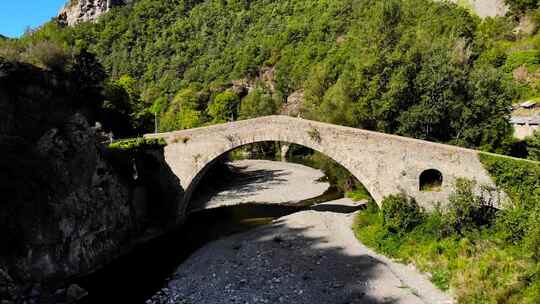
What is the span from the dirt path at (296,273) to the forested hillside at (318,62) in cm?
954

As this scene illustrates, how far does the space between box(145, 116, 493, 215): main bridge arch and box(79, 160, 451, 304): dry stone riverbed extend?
3.45 metres

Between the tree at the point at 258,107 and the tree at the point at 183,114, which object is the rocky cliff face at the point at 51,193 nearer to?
the tree at the point at 183,114

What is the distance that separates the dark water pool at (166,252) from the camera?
52.6 feet

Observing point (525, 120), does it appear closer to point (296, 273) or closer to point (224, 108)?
point (296, 273)

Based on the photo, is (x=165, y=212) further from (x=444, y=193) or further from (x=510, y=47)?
(x=510, y=47)

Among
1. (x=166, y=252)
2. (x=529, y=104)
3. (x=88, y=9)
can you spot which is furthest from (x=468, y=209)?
(x=88, y=9)

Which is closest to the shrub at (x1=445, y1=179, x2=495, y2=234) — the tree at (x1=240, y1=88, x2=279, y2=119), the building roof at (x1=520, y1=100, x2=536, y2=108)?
the building roof at (x1=520, y1=100, x2=536, y2=108)

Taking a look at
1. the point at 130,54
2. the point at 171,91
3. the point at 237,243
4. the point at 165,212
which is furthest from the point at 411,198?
the point at 130,54

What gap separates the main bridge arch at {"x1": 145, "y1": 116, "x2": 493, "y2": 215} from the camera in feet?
56.5

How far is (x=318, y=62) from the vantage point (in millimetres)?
68562

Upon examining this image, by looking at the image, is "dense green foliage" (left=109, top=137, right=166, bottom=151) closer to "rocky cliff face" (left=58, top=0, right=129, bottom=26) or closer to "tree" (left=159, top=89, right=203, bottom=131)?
"tree" (left=159, top=89, right=203, bottom=131)

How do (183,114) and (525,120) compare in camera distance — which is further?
(183,114)

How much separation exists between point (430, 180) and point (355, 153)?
159 inches

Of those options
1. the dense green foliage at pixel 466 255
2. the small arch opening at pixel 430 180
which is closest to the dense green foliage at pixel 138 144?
the dense green foliage at pixel 466 255
